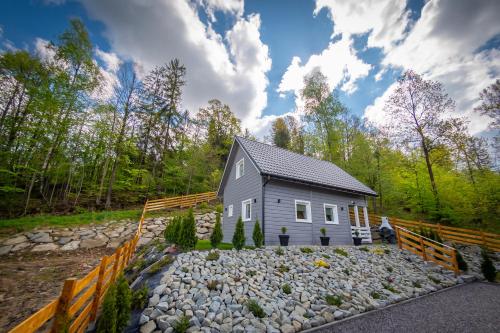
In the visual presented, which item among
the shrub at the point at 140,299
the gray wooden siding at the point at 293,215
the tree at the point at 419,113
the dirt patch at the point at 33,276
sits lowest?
the dirt patch at the point at 33,276

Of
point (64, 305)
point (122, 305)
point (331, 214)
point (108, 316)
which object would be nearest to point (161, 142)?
point (331, 214)

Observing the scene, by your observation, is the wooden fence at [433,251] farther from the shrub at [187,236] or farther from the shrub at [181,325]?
the shrub at [181,325]

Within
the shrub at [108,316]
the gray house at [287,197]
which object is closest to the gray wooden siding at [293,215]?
the gray house at [287,197]

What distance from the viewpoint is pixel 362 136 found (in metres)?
20.4

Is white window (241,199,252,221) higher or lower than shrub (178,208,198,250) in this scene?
higher

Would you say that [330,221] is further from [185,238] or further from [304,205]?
[185,238]

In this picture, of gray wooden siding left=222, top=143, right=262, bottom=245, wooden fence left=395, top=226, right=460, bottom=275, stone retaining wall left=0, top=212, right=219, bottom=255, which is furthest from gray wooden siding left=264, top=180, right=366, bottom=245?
stone retaining wall left=0, top=212, right=219, bottom=255

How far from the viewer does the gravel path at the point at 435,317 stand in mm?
3881

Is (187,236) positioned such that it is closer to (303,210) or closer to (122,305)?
(122,305)

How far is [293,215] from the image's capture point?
31.4 feet

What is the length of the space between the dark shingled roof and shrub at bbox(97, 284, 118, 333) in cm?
684

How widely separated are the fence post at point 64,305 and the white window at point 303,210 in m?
8.68

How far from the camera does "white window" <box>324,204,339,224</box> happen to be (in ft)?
35.9

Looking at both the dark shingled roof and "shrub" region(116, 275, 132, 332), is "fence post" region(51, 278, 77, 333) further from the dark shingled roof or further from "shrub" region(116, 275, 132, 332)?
the dark shingled roof
